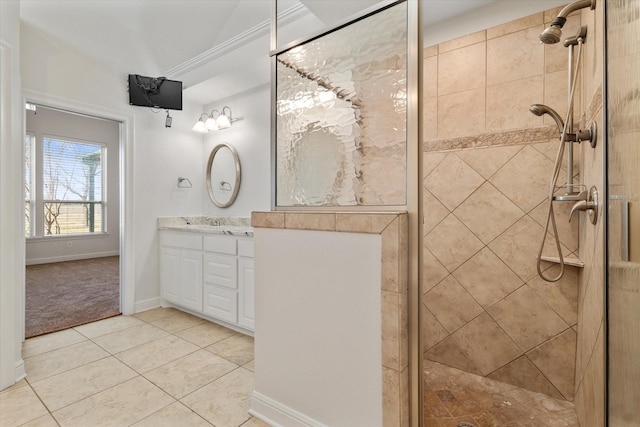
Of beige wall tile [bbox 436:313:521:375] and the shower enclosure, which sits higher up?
the shower enclosure

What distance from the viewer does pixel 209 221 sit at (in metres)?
3.58

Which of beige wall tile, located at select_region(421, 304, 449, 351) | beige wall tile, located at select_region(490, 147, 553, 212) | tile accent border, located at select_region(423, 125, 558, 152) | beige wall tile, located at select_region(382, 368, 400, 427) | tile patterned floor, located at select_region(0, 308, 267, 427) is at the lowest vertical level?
tile patterned floor, located at select_region(0, 308, 267, 427)

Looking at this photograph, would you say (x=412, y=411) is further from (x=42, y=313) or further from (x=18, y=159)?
(x=42, y=313)

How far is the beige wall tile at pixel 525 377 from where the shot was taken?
1713mm

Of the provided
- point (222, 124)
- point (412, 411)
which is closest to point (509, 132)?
point (412, 411)

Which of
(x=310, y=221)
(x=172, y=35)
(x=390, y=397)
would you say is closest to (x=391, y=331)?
(x=390, y=397)

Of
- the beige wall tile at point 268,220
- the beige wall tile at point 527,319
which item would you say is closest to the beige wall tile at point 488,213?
the beige wall tile at point 527,319

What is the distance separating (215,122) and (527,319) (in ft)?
11.1

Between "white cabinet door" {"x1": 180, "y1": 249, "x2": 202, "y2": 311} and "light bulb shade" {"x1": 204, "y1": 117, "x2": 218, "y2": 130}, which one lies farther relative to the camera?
"light bulb shade" {"x1": 204, "y1": 117, "x2": 218, "y2": 130}

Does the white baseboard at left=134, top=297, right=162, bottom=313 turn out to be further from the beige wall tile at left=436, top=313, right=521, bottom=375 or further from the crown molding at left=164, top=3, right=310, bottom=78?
the beige wall tile at left=436, top=313, right=521, bottom=375

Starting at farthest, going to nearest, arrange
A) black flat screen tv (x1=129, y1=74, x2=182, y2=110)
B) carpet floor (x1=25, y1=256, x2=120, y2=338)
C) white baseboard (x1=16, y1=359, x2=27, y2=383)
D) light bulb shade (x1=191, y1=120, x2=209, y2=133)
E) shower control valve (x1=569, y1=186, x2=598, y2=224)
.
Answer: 1. light bulb shade (x1=191, y1=120, x2=209, y2=133)
2. black flat screen tv (x1=129, y1=74, x2=182, y2=110)
3. carpet floor (x1=25, y1=256, x2=120, y2=338)
4. white baseboard (x1=16, y1=359, x2=27, y2=383)
5. shower control valve (x1=569, y1=186, x2=598, y2=224)

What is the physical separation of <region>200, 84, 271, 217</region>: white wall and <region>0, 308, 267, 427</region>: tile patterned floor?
129 cm

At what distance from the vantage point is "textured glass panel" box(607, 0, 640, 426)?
64 centimetres

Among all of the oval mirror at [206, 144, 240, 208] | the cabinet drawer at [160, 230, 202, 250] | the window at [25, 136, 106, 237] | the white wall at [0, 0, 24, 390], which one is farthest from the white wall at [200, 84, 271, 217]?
the window at [25, 136, 106, 237]
